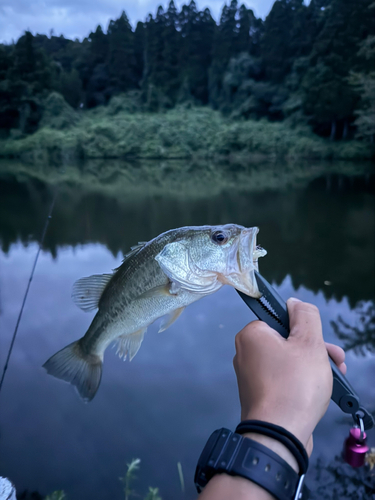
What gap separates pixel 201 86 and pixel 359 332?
2720 cm

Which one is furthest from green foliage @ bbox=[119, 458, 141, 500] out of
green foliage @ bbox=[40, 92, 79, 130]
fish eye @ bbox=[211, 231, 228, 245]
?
green foliage @ bbox=[40, 92, 79, 130]

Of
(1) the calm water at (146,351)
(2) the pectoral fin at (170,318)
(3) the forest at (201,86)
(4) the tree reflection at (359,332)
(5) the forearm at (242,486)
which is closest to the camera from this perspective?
(5) the forearm at (242,486)

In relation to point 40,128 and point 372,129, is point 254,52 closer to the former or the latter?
point 372,129

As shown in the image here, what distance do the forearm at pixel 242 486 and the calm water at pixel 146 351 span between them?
240 centimetres

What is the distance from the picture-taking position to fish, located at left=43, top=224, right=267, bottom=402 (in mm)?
981

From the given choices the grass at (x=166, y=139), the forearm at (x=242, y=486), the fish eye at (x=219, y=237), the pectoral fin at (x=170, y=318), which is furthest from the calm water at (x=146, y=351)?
the grass at (x=166, y=139)

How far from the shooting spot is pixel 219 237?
3.30ft

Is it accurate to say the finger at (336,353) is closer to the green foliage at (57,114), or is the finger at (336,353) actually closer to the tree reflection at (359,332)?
the tree reflection at (359,332)

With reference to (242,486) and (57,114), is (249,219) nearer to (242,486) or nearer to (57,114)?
(242,486)

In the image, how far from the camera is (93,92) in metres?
25.1

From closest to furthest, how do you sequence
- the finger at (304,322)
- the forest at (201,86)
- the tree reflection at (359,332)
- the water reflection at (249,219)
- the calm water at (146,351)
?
1. the finger at (304,322)
2. the calm water at (146,351)
3. the tree reflection at (359,332)
4. the water reflection at (249,219)
5. the forest at (201,86)

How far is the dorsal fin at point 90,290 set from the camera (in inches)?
42.3

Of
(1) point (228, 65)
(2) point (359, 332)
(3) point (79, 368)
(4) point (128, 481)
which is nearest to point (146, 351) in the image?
(4) point (128, 481)

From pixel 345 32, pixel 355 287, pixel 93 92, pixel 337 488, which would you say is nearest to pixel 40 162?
pixel 93 92
